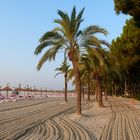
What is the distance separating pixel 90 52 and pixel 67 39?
1824mm

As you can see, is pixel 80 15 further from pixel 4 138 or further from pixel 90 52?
pixel 4 138

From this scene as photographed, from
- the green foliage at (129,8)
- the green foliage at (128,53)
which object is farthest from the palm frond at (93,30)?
the green foliage at (128,53)

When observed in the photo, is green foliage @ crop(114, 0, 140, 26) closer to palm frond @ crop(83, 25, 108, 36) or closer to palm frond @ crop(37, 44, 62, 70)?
palm frond @ crop(83, 25, 108, 36)

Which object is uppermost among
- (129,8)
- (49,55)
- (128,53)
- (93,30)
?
(128,53)

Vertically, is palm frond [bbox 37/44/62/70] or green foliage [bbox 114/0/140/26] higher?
green foliage [bbox 114/0/140/26]

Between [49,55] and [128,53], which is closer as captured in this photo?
[49,55]

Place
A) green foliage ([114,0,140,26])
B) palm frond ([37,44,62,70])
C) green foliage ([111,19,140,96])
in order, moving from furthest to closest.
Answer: green foliage ([111,19,140,96])
palm frond ([37,44,62,70])
green foliage ([114,0,140,26])

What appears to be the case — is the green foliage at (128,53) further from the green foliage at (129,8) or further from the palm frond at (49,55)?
the palm frond at (49,55)

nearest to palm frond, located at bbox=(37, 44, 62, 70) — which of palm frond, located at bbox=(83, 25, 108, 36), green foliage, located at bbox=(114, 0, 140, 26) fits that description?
palm frond, located at bbox=(83, 25, 108, 36)

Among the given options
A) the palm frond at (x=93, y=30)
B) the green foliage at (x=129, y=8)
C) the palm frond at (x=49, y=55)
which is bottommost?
the palm frond at (x=49, y=55)

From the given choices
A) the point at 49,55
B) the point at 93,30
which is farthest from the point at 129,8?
the point at 49,55

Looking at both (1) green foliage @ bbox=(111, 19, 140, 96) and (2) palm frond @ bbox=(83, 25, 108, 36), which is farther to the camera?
(1) green foliage @ bbox=(111, 19, 140, 96)

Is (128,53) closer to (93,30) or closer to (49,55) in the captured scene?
(93,30)

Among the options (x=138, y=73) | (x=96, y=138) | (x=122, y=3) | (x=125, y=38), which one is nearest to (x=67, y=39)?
(x=122, y=3)
